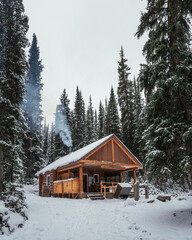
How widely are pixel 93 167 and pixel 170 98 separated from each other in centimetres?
1511

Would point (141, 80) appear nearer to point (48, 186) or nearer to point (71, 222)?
point (71, 222)

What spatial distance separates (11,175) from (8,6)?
11241mm

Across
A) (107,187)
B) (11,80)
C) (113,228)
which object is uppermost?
(11,80)

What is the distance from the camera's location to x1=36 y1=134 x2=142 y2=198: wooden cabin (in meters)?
16.8

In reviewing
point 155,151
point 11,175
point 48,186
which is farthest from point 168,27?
point 48,186

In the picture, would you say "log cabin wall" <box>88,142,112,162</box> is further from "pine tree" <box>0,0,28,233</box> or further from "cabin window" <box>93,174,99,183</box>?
"pine tree" <box>0,0,28,233</box>

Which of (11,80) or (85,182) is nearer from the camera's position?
(11,80)

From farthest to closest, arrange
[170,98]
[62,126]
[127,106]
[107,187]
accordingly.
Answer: [62,126] < [127,106] < [107,187] < [170,98]

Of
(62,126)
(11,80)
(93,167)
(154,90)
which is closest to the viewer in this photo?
(154,90)

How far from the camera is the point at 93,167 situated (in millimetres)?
20875

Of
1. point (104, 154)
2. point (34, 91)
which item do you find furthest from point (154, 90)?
Result: point (34, 91)

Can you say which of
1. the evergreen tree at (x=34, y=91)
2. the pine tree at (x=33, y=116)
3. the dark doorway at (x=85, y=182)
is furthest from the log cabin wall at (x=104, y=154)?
the evergreen tree at (x=34, y=91)

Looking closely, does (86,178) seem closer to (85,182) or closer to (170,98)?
(85,182)

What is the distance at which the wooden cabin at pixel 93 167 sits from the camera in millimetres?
16828
